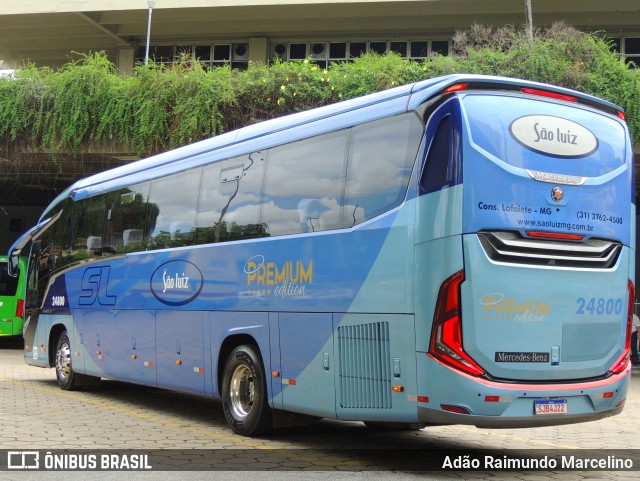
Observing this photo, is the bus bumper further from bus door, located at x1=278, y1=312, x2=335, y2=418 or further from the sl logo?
the sl logo

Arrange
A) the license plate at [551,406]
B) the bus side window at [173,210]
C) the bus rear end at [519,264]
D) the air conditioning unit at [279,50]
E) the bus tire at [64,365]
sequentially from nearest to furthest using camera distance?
the bus rear end at [519,264] < the license plate at [551,406] < the bus side window at [173,210] < the bus tire at [64,365] < the air conditioning unit at [279,50]

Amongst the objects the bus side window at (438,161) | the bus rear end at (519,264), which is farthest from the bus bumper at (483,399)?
the bus side window at (438,161)

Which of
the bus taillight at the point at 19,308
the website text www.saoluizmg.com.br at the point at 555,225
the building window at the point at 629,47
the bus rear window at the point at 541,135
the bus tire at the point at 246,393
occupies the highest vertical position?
the building window at the point at 629,47

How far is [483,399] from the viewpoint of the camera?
7234mm

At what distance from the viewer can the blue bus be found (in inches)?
291

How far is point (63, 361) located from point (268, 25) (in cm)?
1953

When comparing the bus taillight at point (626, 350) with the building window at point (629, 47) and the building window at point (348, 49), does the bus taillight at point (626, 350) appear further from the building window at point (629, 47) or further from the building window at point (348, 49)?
the building window at point (629, 47)

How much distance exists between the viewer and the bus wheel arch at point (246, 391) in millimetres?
9625

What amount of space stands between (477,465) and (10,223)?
36.3 meters

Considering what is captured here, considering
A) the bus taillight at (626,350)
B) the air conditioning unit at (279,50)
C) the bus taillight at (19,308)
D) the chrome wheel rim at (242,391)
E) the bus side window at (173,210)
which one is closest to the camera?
the bus taillight at (626,350)

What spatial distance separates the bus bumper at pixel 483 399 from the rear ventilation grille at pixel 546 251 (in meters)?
1.05

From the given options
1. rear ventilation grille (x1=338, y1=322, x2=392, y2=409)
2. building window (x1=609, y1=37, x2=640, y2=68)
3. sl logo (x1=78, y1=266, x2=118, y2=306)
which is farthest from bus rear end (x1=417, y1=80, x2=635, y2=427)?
building window (x1=609, y1=37, x2=640, y2=68)

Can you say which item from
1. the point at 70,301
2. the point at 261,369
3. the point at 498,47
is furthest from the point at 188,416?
the point at 498,47

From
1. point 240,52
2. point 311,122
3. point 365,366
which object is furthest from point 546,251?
point 240,52
